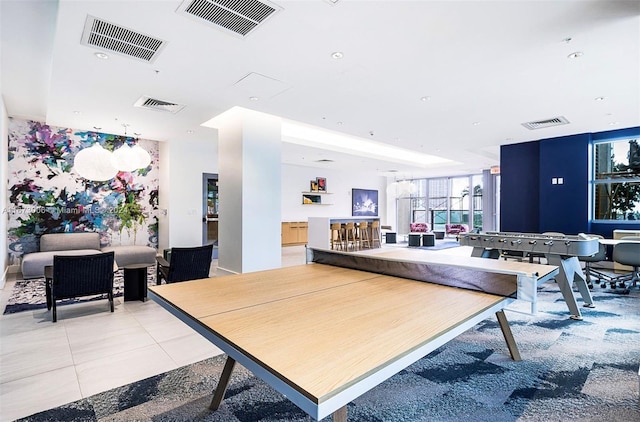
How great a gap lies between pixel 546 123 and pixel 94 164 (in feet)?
26.2

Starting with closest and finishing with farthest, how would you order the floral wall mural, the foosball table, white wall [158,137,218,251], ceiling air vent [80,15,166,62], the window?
ceiling air vent [80,15,166,62]
the foosball table
the floral wall mural
the window
white wall [158,137,218,251]

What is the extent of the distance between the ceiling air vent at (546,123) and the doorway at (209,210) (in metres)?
6.71

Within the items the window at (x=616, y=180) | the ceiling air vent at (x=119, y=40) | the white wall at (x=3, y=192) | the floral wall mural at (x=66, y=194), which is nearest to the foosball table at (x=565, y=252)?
the window at (x=616, y=180)

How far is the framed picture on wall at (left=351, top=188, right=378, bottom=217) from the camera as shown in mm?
13727

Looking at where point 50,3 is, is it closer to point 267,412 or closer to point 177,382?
point 177,382

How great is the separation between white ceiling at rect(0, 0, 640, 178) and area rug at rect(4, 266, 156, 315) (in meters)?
2.76

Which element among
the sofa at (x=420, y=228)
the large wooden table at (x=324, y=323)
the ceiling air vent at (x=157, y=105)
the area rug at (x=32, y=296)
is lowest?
the area rug at (x=32, y=296)

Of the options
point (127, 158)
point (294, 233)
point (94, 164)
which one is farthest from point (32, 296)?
point (294, 233)

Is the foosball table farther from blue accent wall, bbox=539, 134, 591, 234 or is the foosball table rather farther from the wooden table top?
blue accent wall, bbox=539, 134, 591, 234

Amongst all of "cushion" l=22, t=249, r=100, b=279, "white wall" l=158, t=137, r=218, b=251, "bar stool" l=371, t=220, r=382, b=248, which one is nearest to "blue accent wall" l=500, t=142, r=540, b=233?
"bar stool" l=371, t=220, r=382, b=248

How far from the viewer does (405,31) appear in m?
2.86

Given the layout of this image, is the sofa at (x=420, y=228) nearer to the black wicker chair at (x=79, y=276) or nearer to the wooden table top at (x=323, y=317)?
the black wicker chair at (x=79, y=276)

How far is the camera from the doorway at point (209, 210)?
25.6 feet

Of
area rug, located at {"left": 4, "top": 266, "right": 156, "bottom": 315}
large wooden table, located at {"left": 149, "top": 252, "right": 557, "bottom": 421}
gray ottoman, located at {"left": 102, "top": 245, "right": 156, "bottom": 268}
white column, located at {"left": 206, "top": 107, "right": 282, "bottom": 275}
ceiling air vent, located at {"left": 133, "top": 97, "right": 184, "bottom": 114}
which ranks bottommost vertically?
area rug, located at {"left": 4, "top": 266, "right": 156, "bottom": 315}
